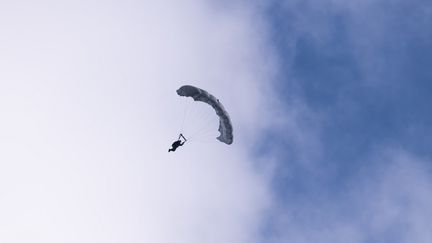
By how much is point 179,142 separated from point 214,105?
18.2 ft

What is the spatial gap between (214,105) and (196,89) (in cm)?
243

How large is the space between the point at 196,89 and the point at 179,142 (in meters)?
6.18

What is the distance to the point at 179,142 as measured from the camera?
212 ft

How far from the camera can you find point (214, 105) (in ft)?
206

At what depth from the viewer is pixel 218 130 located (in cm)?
6506

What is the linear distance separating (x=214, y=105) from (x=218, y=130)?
11.3ft

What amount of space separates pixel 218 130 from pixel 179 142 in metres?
4.18

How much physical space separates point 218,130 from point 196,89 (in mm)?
5472

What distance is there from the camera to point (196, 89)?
6209 cm
